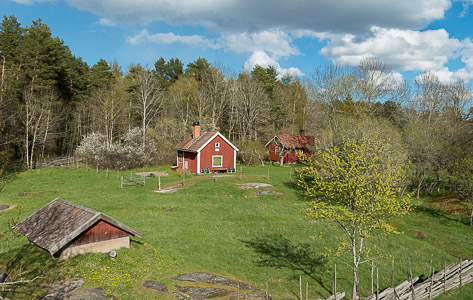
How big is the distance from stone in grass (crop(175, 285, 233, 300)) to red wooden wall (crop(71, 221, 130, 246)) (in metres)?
4.23

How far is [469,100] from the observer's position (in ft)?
182

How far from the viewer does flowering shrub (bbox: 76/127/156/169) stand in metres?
47.2

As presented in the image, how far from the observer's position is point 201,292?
12250 millimetres

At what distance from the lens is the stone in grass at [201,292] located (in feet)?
39.1

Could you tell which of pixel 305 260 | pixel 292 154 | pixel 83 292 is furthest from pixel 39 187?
pixel 292 154

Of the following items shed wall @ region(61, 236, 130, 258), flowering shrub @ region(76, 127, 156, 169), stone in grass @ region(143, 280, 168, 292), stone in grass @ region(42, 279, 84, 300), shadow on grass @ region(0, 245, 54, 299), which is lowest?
stone in grass @ region(143, 280, 168, 292)

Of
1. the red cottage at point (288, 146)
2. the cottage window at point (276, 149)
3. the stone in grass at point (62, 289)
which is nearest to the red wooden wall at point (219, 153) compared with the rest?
the red cottage at point (288, 146)

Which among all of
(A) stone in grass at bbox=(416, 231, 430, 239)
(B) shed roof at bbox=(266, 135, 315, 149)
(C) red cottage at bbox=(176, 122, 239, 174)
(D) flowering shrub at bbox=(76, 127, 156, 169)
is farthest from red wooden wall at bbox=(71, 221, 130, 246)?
(B) shed roof at bbox=(266, 135, 315, 149)

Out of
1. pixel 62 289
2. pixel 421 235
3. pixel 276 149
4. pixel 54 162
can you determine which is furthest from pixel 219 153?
pixel 62 289

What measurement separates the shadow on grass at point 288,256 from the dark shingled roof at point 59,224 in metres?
7.28

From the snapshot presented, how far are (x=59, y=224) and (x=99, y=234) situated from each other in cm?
191

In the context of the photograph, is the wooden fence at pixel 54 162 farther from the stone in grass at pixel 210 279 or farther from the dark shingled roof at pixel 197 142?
the stone in grass at pixel 210 279

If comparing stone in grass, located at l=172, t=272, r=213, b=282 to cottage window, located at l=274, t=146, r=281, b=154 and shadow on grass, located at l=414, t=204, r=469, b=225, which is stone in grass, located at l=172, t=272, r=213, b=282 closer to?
shadow on grass, located at l=414, t=204, r=469, b=225

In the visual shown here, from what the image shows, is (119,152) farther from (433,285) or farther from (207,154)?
(433,285)
